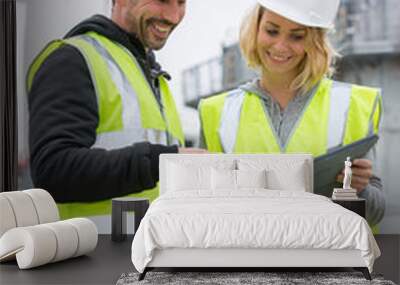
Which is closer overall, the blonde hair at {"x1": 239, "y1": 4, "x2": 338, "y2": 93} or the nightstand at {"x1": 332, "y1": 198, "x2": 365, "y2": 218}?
the nightstand at {"x1": 332, "y1": 198, "x2": 365, "y2": 218}

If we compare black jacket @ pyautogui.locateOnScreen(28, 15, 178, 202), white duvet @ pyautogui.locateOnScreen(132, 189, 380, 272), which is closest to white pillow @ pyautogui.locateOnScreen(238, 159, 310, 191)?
black jacket @ pyautogui.locateOnScreen(28, 15, 178, 202)

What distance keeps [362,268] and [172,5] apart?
3435 millimetres

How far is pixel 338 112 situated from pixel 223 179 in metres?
1.49

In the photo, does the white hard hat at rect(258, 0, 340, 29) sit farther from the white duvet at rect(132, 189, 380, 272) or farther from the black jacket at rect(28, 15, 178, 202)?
the white duvet at rect(132, 189, 380, 272)

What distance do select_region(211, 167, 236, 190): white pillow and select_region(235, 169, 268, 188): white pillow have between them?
46 mm

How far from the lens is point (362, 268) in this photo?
5.09m

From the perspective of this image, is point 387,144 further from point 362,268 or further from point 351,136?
point 362,268

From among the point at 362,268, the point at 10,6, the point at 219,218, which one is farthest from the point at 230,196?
the point at 10,6

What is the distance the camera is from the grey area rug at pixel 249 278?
495 cm

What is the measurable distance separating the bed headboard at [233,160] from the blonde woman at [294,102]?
179 millimetres

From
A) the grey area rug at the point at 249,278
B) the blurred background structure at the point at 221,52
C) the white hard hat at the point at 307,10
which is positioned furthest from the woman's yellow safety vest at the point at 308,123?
the grey area rug at the point at 249,278

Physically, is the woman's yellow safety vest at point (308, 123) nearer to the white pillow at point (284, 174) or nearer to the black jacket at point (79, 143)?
the white pillow at point (284, 174)

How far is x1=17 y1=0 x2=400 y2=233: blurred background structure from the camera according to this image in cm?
723

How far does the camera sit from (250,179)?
6.53 m
